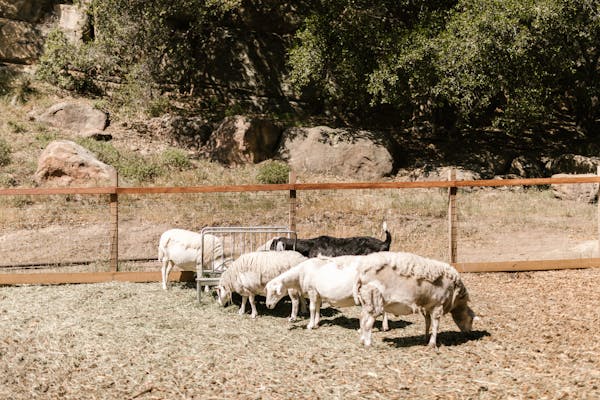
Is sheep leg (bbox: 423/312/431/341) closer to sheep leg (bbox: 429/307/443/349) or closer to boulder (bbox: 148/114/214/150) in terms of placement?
sheep leg (bbox: 429/307/443/349)

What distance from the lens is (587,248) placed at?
45.8ft

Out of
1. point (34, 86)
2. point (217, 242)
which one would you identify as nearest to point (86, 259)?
point (217, 242)

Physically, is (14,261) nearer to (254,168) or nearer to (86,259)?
(86,259)

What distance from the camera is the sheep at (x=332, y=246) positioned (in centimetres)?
986

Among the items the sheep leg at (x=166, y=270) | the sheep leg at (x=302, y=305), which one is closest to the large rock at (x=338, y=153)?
the sheep leg at (x=166, y=270)

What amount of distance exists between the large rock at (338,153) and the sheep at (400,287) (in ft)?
50.9

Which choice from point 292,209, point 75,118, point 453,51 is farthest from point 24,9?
point 292,209

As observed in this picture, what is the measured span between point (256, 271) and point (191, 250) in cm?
177

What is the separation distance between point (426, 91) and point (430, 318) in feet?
50.4

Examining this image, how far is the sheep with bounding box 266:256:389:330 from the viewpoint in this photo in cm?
823

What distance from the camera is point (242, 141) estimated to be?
23516 millimetres

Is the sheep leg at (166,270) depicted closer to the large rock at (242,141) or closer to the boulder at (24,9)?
the large rock at (242,141)

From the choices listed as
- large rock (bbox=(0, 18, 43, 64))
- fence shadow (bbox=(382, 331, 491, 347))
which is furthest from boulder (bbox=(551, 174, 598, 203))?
large rock (bbox=(0, 18, 43, 64))

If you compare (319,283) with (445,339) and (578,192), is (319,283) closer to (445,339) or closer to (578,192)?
(445,339)
